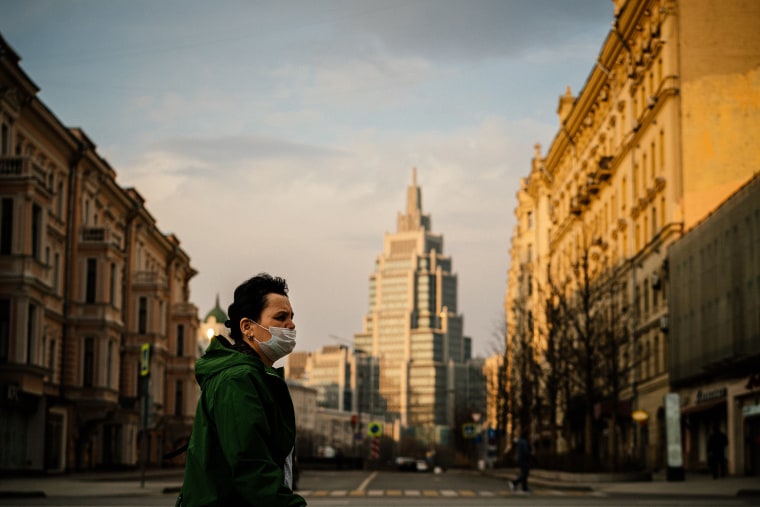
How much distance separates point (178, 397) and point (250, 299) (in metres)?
77.9

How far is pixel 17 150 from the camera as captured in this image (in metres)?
46.4

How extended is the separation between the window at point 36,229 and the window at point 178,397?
122 feet

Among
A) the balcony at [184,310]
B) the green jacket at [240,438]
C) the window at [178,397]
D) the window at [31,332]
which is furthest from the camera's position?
the balcony at [184,310]

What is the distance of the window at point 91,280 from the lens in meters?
55.0

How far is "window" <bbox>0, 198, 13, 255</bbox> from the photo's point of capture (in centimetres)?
4175

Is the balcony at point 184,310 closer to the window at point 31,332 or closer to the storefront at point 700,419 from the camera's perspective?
the window at point 31,332

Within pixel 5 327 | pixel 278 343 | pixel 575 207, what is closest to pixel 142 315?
pixel 575 207

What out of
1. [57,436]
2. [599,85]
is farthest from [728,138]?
[57,436]

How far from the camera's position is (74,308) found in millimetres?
54719

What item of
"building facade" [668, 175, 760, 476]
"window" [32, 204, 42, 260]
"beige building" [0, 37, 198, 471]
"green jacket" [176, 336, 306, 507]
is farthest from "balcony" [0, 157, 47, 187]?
"green jacket" [176, 336, 306, 507]

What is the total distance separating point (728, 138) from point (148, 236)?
3883 centimetres

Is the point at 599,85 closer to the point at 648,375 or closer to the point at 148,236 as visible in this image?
the point at 648,375

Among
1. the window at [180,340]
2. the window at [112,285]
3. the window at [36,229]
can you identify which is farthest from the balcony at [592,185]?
the window at [36,229]

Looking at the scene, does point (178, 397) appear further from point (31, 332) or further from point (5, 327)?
point (5, 327)
